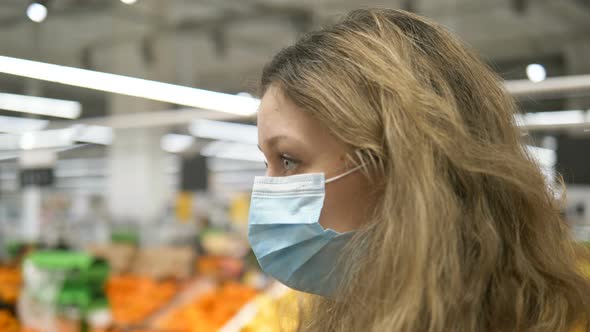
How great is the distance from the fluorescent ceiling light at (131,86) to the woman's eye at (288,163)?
5.58ft

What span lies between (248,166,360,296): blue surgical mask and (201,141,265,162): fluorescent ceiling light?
338cm

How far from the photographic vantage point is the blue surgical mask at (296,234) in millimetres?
1259

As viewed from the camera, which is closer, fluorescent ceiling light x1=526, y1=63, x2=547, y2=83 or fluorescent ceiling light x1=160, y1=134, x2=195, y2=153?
fluorescent ceiling light x1=526, y1=63, x2=547, y2=83

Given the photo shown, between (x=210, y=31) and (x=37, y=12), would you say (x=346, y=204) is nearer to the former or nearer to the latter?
(x=37, y=12)

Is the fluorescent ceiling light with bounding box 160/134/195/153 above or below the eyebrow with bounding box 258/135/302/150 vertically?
above

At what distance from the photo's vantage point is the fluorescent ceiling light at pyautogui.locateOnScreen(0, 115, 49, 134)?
11.8ft

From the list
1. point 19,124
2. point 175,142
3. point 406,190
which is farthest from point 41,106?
point 406,190

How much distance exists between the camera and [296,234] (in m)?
1.28

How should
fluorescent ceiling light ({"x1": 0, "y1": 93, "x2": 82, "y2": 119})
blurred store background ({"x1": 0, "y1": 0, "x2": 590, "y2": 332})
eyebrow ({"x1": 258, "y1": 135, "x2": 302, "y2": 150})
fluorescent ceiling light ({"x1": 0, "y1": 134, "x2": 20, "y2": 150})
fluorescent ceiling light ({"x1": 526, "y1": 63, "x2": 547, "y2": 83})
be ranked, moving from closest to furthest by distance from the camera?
eyebrow ({"x1": 258, "y1": 135, "x2": 302, "y2": 150})
fluorescent ceiling light ({"x1": 526, "y1": 63, "x2": 547, "y2": 83})
blurred store background ({"x1": 0, "y1": 0, "x2": 590, "y2": 332})
fluorescent ceiling light ({"x1": 0, "y1": 93, "x2": 82, "y2": 119})
fluorescent ceiling light ({"x1": 0, "y1": 134, "x2": 20, "y2": 150})

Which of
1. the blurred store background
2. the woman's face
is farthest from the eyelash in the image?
the blurred store background

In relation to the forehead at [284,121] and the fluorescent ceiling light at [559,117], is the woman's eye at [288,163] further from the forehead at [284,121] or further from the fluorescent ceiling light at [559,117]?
the fluorescent ceiling light at [559,117]

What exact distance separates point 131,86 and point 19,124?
638mm

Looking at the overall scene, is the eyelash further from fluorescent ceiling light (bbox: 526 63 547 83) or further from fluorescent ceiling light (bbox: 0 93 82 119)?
fluorescent ceiling light (bbox: 0 93 82 119)

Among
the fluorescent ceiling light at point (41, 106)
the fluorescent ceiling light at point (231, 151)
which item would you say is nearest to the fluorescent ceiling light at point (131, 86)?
the fluorescent ceiling light at point (41, 106)
